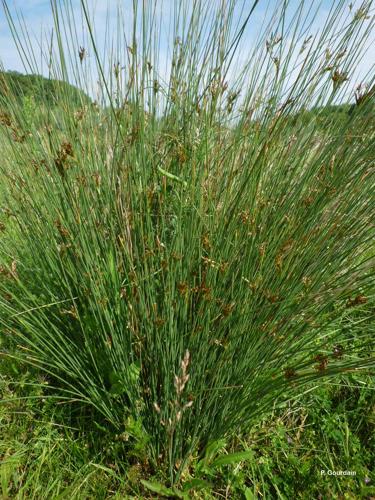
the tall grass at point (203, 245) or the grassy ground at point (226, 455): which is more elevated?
the tall grass at point (203, 245)

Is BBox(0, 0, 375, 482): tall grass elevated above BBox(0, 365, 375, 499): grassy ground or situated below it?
above

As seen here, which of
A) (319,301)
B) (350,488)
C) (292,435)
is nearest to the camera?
(319,301)

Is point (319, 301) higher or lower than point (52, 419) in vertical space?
higher

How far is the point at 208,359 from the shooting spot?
118cm

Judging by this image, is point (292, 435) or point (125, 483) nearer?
point (125, 483)

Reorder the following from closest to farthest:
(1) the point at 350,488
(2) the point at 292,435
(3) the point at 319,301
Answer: (3) the point at 319,301, (1) the point at 350,488, (2) the point at 292,435

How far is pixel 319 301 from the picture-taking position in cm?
115

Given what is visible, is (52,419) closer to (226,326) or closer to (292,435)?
(226,326)

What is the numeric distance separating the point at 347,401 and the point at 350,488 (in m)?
0.35

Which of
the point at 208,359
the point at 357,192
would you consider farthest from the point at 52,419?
the point at 357,192

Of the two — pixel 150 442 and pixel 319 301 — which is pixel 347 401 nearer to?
pixel 319 301

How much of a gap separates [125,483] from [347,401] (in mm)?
908

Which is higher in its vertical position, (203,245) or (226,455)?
(203,245)

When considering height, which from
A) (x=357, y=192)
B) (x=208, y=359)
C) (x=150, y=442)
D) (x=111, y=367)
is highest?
(x=357, y=192)
